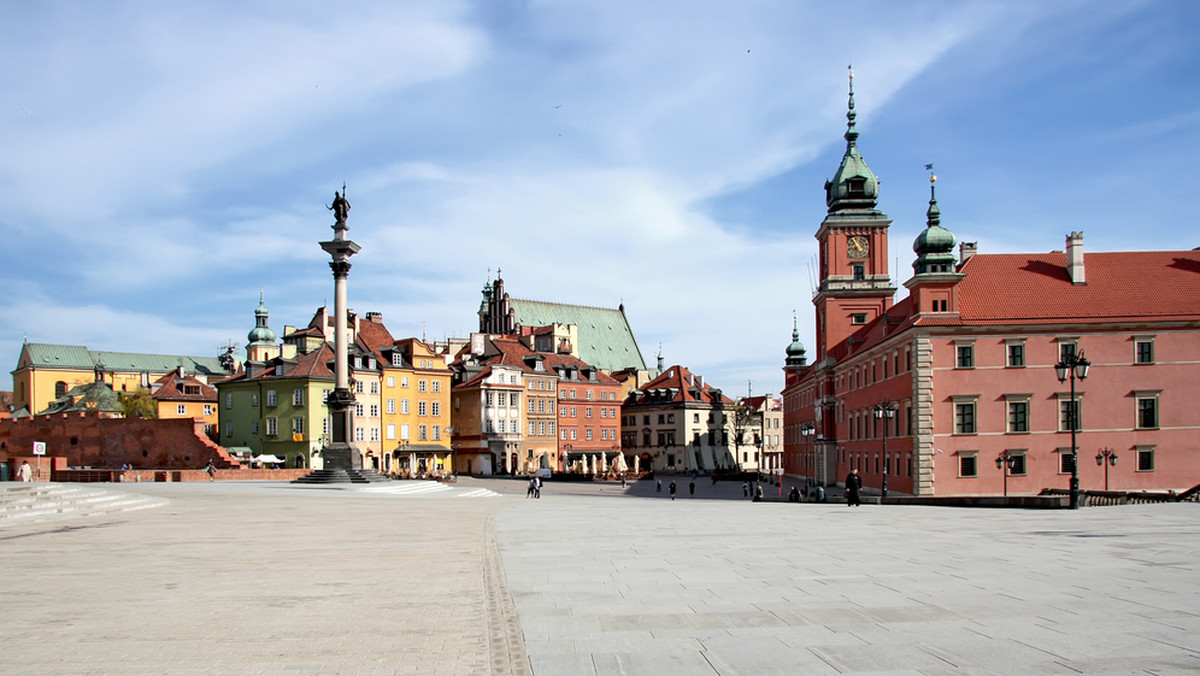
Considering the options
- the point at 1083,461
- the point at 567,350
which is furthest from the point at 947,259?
the point at 567,350

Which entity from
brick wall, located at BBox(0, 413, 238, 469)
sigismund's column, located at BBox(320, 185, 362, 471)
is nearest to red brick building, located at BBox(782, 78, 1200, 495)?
sigismund's column, located at BBox(320, 185, 362, 471)

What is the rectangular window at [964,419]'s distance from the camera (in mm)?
54781

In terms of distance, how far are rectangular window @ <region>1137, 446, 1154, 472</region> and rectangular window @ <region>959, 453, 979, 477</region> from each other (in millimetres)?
9013

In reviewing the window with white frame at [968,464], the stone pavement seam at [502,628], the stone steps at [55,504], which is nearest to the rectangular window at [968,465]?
Result: the window with white frame at [968,464]

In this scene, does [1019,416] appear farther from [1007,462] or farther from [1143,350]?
[1143,350]

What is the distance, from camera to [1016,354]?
54.8 metres

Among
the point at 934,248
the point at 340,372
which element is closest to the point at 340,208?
the point at 340,372

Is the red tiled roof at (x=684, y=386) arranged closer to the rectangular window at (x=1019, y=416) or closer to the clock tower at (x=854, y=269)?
the clock tower at (x=854, y=269)

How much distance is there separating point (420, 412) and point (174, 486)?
4064cm

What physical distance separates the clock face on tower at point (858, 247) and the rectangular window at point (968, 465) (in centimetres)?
3272

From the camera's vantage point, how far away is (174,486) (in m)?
54.4

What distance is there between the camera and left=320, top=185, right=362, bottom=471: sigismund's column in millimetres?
54406

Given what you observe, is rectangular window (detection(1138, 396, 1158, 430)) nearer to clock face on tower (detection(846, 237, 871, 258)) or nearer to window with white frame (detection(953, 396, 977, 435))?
window with white frame (detection(953, 396, 977, 435))

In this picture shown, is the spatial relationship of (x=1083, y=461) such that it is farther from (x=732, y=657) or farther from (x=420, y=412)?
(x=420, y=412)
